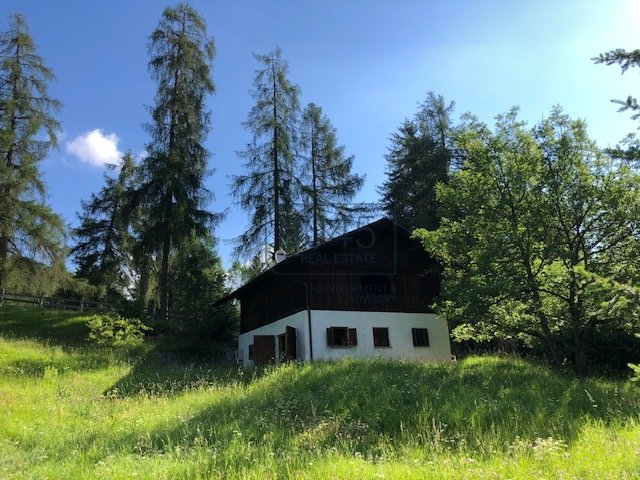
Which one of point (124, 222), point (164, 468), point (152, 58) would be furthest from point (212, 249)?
point (164, 468)

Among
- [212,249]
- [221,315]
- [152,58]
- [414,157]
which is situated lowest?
[221,315]

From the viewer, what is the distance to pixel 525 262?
53.0 ft

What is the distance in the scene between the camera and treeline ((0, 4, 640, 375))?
16109 mm

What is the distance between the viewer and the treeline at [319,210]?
52.9 feet

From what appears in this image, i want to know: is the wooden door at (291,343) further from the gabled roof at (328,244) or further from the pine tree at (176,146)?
the pine tree at (176,146)

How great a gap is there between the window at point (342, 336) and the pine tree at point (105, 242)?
2213 centimetres

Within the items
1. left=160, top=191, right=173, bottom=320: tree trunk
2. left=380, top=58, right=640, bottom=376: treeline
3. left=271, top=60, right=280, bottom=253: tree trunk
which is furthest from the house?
left=160, top=191, right=173, bottom=320: tree trunk

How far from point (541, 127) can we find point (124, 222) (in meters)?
25.3

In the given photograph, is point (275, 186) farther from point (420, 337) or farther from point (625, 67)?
point (625, 67)

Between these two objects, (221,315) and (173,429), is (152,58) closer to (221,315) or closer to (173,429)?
(221,315)

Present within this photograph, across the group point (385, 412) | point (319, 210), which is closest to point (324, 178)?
point (319, 210)

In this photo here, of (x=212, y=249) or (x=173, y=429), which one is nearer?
(x=173, y=429)

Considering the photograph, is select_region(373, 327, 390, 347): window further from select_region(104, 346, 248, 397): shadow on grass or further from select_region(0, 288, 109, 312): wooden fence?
select_region(0, 288, 109, 312): wooden fence

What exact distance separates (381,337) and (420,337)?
198 centimetres
